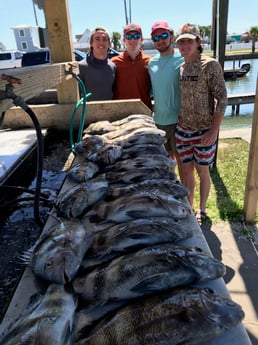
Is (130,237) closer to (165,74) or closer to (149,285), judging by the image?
(149,285)

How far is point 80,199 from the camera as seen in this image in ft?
6.96

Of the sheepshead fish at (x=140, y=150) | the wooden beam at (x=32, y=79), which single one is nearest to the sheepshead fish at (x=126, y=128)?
the sheepshead fish at (x=140, y=150)

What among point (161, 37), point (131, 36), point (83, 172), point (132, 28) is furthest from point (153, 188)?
point (132, 28)

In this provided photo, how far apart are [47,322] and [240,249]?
3.20 metres

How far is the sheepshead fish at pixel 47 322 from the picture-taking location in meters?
1.16

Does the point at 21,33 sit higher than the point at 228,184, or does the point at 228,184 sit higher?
the point at 21,33

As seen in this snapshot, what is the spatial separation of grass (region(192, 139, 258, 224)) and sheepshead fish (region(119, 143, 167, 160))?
2022mm

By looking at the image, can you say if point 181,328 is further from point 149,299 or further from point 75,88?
point 75,88

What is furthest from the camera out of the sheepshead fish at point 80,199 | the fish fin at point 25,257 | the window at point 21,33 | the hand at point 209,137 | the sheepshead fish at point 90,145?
the window at point 21,33

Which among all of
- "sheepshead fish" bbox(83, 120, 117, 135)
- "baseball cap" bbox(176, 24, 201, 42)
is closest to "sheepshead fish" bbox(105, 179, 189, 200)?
"sheepshead fish" bbox(83, 120, 117, 135)

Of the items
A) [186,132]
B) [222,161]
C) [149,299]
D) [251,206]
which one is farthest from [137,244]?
[222,161]

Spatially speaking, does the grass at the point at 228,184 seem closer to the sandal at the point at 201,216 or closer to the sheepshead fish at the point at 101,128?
the sandal at the point at 201,216

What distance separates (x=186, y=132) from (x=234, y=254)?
63.2 inches

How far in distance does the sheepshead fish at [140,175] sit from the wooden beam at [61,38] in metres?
2.79
